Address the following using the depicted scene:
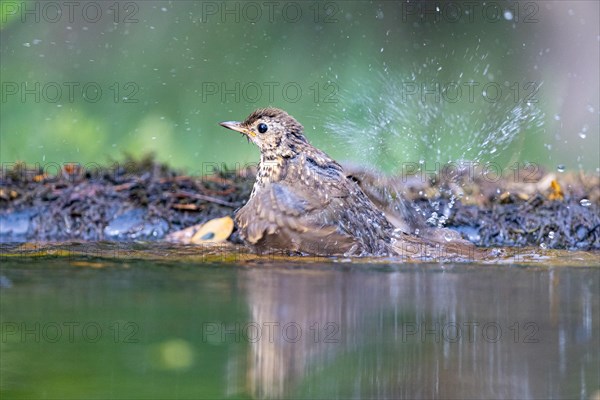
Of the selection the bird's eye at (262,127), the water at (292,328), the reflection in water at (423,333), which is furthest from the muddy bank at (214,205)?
the reflection in water at (423,333)

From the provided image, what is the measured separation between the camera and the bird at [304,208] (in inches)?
273

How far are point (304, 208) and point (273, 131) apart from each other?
2.77ft

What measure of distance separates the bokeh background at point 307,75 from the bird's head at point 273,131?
212 centimetres

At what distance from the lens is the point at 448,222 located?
8.04 m

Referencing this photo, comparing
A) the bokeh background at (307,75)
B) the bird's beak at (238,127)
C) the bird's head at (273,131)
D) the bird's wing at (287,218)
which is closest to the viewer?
the bird's wing at (287,218)

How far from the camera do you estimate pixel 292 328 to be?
5.27 metres

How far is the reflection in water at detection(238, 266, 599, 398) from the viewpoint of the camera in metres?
4.27

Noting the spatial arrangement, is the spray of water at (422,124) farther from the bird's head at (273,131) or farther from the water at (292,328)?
the water at (292,328)

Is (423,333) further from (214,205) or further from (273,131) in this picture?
(214,205)

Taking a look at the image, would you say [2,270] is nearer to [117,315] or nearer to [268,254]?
[117,315]

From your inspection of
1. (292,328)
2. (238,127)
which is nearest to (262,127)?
(238,127)

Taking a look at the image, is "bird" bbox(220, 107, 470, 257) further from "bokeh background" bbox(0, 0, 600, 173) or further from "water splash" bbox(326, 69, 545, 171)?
"bokeh background" bbox(0, 0, 600, 173)

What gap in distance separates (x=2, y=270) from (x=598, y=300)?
359 centimetres

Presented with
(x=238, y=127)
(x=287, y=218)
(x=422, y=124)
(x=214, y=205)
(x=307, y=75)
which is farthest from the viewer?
(x=307, y=75)
